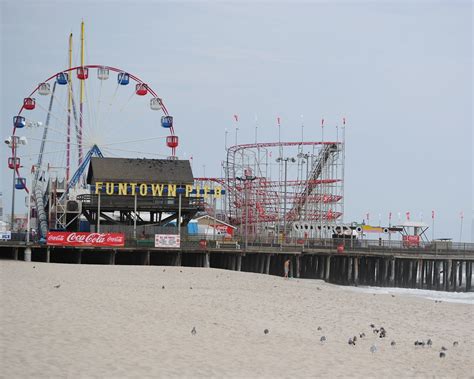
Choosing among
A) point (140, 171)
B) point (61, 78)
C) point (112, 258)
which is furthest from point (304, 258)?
point (61, 78)

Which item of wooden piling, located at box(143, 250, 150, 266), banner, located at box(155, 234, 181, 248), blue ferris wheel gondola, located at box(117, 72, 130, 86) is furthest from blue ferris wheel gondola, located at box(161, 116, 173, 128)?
banner, located at box(155, 234, 181, 248)

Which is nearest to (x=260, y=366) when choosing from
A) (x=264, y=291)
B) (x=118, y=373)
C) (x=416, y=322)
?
(x=118, y=373)

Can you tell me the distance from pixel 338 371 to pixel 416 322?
9802 mm

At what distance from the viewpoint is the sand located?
575 inches

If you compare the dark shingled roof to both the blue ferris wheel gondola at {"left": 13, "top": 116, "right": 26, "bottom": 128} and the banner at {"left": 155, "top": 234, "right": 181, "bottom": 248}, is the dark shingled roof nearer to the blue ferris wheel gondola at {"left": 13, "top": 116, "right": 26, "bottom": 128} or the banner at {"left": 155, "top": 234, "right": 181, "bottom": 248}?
the blue ferris wheel gondola at {"left": 13, "top": 116, "right": 26, "bottom": 128}

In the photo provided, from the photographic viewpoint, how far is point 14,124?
61781mm

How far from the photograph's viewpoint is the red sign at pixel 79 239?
158 ft

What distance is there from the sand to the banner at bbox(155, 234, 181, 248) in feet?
62.5

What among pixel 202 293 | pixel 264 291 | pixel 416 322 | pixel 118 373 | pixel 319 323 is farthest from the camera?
pixel 264 291

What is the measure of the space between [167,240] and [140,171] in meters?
12.7

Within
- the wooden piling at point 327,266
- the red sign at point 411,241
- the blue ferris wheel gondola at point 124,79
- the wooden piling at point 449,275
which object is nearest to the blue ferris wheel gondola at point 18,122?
the blue ferris wheel gondola at point 124,79

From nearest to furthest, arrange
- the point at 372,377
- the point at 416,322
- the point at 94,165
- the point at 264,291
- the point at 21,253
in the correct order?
the point at 372,377, the point at 416,322, the point at 264,291, the point at 21,253, the point at 94,165

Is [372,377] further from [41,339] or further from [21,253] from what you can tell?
[21,253]

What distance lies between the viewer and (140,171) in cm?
6122
